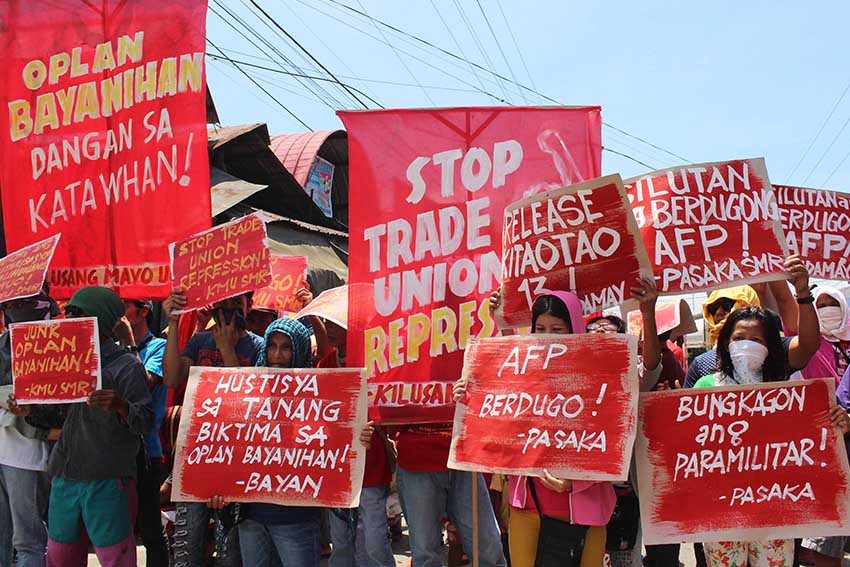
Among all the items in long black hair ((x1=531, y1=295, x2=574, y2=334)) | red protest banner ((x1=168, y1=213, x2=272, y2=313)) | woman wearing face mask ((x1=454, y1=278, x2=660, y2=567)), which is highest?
red protest banner ((x1=168, y1=213, x2=272, y2=313))

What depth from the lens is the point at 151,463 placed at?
15.5 ft

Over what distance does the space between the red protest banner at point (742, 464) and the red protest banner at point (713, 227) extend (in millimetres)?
554

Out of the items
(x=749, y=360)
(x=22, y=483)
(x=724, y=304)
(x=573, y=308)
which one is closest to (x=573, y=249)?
(x=573, y=308)

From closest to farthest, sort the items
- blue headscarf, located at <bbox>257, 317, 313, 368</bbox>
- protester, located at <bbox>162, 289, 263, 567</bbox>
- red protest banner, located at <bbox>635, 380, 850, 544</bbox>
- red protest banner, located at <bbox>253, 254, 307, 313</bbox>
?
red protest banner, located at <bbox>635, 380, 850, 544</bbox> < blue headscarf, located at <bbox>257, 317, 313, 368</bbox> < protester, located at <bbox>162, 289, 263, 567</bbox> < red protest banner, located at <bbox>253, 254, 307, 313</bbox>

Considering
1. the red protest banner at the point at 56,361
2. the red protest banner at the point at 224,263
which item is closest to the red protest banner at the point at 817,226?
the red protest banner at the point at 224,263

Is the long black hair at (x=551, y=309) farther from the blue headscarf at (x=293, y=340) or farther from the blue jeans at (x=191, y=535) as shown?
the blue jeans at (x=191, y=535)

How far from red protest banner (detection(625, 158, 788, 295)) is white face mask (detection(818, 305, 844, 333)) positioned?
151cm

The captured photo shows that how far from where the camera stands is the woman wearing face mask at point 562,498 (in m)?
3.21

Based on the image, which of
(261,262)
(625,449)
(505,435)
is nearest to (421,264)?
(261,262)

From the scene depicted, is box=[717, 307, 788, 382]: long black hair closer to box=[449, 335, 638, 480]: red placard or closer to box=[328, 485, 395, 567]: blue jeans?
box=[449, 335, 638, 480]: red placard

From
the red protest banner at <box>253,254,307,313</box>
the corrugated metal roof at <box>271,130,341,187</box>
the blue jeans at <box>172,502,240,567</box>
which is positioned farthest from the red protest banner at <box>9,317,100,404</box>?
the corrugated metal roof at <box>271,130,341,187</box>

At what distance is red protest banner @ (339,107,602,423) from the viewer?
403 cm

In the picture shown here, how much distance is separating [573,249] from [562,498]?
42.5 inches

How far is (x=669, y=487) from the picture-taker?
321 centimetres
